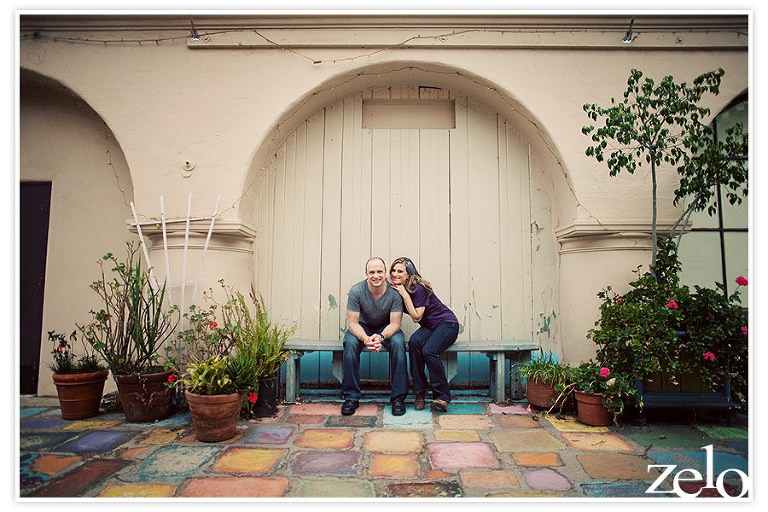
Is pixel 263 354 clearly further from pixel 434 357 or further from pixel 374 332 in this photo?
pixel 434 357

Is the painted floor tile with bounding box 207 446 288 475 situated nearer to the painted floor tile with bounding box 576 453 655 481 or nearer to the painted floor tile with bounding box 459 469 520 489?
the painted floor tile with bounding box 459 469 520 489

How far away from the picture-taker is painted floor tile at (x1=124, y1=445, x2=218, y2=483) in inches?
91.0

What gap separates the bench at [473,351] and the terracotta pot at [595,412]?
601 mm

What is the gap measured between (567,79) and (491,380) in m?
2.74

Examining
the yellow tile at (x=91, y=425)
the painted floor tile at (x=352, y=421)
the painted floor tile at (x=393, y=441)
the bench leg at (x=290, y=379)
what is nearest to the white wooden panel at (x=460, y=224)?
the painted floor tile at (x=352, y=421)

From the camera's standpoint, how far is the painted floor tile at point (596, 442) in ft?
8.89

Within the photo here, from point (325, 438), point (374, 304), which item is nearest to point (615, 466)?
point (325, 438)

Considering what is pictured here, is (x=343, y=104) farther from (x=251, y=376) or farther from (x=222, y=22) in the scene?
(x=251, y=376)

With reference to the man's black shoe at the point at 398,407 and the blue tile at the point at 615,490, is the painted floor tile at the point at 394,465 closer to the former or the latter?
the man's black shoe at the point at 398,407

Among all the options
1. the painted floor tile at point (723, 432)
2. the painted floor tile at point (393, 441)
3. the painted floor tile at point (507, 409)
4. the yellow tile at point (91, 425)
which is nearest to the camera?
the painted floor tile at point (393, 441)

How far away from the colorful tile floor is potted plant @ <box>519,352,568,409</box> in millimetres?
158

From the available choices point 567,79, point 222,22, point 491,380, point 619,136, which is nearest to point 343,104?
point 222,22

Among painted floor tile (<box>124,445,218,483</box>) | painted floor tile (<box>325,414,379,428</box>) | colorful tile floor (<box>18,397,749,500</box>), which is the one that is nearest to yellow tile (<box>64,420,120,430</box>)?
colorful tile floor (<box>18,397,749,500</box>)
